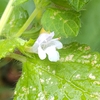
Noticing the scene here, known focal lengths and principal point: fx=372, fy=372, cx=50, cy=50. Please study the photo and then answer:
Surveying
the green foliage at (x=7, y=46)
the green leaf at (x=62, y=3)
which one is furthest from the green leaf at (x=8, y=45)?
the green leaf at (x=62, y=3)

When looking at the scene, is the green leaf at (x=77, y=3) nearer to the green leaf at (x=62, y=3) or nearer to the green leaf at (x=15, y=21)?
the green leaf at (x=62, y=3)

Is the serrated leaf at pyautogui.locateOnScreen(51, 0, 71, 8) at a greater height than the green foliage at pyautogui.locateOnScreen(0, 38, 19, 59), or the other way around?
the green foliage at pyautogui.locateOnScreen(0, 38, 19, 59)

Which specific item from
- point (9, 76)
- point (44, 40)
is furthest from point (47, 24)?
point (9, 76)

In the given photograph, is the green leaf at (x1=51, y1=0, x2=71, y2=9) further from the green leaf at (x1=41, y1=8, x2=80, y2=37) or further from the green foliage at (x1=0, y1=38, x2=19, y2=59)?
the green foliage at (x1=0, y1=38, x2=19, y2=59)

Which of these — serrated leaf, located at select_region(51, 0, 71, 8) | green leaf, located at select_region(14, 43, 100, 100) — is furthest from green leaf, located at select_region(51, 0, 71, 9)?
green leaf, located at select_region(14, 43, 100, 100)

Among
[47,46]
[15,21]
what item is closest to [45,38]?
[47,46]

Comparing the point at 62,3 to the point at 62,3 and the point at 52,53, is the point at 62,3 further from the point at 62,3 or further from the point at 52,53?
the point at 52,53
